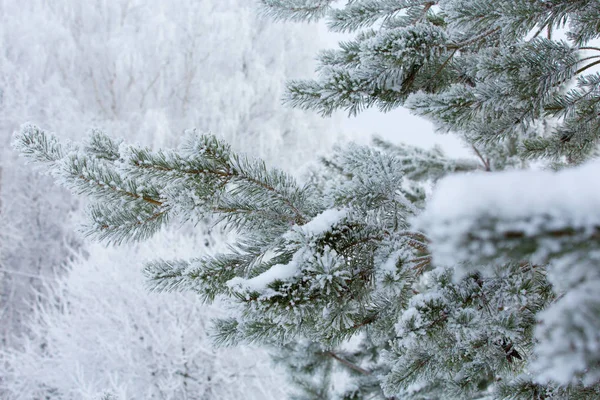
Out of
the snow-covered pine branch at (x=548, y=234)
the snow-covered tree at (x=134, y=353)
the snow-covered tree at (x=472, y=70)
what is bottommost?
the snow-covered tree at (x=134, y=353)

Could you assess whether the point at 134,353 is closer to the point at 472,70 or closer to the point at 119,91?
the point at 472,70

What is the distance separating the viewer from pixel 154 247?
4520 millimetres

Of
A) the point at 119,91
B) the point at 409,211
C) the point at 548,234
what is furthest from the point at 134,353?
the point at 119,91

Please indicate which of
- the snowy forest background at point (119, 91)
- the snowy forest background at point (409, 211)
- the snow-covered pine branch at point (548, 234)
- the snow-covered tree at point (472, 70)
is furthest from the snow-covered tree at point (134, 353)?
the snow-covered pine branch at point (548, 234)

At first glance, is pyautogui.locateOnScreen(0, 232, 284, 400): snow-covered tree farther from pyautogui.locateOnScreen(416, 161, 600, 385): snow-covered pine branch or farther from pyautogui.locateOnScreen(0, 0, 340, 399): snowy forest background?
pyautogui.locateOnScreen(416, 161, 600, 385): snow-covered pine branch

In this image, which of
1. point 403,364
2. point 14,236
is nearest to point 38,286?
point 14,236

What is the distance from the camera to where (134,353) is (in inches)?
149

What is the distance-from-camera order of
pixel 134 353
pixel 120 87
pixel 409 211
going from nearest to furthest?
pixel 409 211 → pixel 134 353 → pixel 120 87

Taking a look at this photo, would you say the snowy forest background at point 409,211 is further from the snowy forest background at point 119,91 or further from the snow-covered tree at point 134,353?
the snowy forest background at point 119,91

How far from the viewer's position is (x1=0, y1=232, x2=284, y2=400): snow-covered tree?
370 centimetres

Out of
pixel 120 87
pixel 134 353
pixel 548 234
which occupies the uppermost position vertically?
pixel 120 87

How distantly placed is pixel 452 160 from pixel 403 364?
133cm

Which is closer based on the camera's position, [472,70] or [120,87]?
[472,70]

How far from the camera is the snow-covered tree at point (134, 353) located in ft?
12.1
